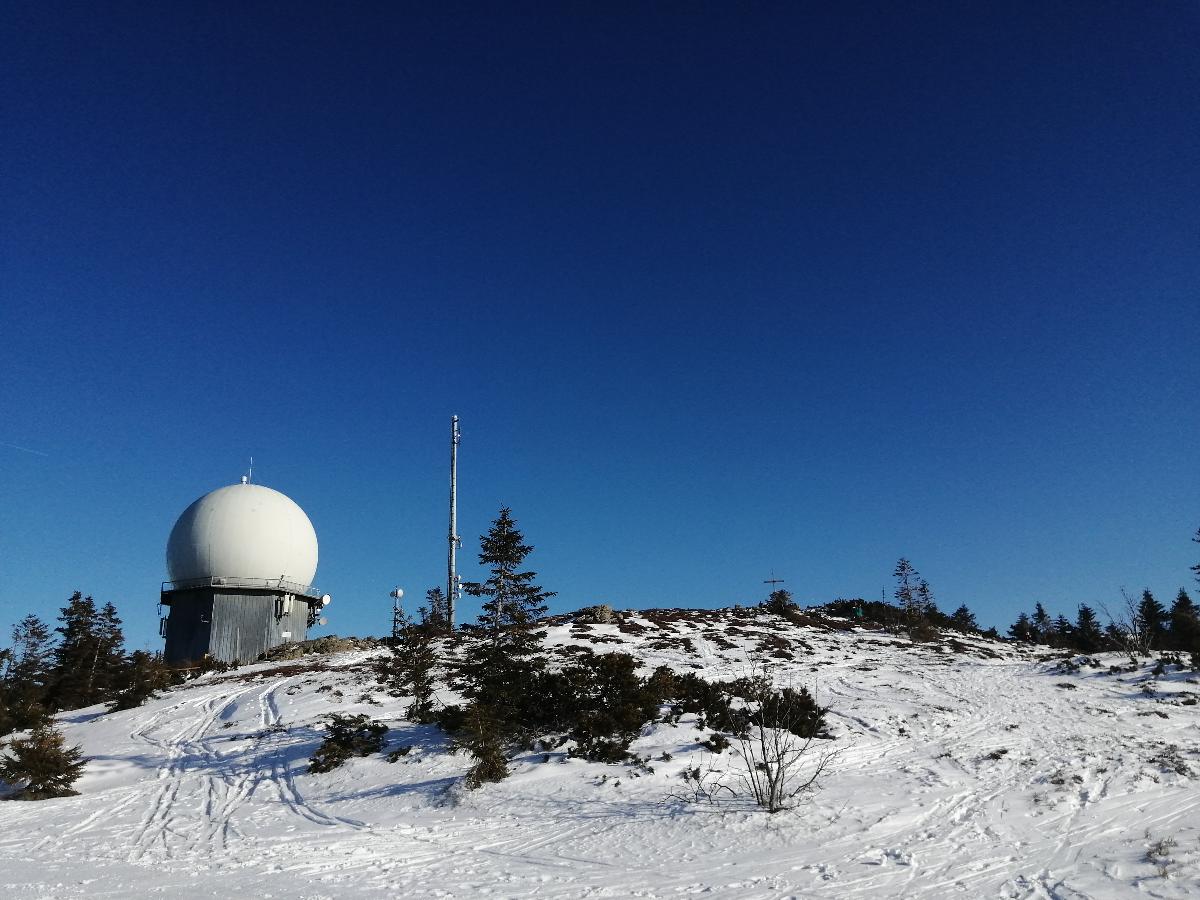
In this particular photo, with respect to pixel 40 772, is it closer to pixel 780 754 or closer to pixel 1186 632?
pixel 780 754

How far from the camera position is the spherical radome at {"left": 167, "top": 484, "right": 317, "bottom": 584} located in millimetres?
41031

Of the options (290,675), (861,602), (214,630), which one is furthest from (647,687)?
(861,602)

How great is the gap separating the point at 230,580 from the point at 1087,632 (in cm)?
7248

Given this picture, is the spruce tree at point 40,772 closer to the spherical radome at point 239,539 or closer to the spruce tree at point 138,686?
the spruce tree at point 138,686

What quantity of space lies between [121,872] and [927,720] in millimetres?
17330

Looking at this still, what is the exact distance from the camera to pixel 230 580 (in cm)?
4094

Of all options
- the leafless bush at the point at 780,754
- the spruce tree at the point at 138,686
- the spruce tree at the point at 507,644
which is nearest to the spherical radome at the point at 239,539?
the spruce tree at the point at 138,686

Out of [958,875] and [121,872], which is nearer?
[958,875]

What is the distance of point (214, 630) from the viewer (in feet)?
132

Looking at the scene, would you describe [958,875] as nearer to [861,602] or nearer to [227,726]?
[227,726]

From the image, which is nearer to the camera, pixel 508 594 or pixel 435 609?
pixel 508 594

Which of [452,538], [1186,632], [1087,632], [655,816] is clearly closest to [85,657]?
[452,538]

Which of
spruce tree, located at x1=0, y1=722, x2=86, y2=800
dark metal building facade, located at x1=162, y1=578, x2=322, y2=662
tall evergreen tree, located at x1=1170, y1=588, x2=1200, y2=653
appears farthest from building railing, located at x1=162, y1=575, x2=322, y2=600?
tall evergreen tree, located at x1=1170, y1=588, x2=1200, y2=653

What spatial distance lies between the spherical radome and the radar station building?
0.18 ft
